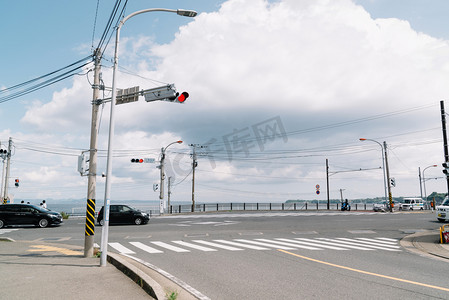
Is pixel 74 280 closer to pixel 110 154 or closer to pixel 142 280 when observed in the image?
pixel 142 280

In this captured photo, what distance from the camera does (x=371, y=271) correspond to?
8547mm

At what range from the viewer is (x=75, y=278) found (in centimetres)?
773

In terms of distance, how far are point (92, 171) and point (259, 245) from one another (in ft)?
24.6

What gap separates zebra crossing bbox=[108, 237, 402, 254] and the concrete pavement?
233 centimetres

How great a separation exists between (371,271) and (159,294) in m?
→ 5.86

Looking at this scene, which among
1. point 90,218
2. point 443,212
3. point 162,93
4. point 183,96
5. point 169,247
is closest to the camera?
point 90,218

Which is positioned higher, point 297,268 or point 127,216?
point 127,216

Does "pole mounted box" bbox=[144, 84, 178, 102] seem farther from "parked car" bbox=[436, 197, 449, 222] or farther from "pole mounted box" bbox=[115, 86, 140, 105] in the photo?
"parked car" bbox=[436, 197, 449, 222]

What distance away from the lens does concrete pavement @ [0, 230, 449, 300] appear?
6320mm

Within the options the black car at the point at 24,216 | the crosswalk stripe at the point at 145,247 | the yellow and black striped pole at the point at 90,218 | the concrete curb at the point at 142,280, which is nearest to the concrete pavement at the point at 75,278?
the concrete curb at the point at 142,280

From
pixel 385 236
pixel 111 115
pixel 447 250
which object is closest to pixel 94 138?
pixel 111 115

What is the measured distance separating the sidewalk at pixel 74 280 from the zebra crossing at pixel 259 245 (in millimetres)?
3023

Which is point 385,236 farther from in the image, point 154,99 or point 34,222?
point 34,222

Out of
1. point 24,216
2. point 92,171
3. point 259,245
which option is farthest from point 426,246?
point 24,216
